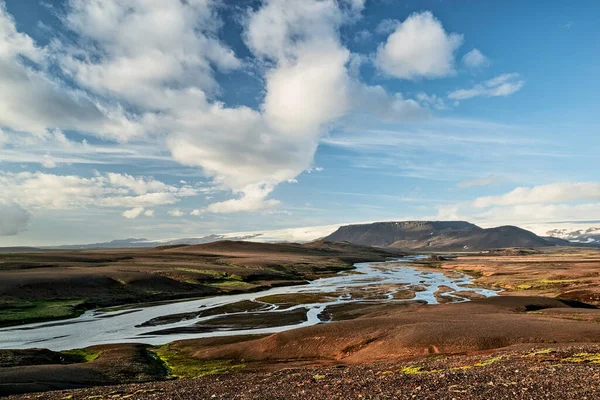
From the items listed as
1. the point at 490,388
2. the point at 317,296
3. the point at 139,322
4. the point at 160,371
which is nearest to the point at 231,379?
the point at 160,371

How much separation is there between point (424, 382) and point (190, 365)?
26.3 m

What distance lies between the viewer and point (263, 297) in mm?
99812

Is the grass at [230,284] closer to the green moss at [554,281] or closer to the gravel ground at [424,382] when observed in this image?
the gravel ground at [424,382]

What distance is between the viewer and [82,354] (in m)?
47.5

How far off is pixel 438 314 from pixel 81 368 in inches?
1840

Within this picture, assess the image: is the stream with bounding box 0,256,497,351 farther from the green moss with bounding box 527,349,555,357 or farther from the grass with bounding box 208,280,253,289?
the green moss with bounding box 527,349,555,357

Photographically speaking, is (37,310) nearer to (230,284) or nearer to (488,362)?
(230,284)

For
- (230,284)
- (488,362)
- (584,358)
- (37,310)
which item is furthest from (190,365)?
(230,284)

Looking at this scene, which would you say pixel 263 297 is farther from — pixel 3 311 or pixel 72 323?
pixel 3 311

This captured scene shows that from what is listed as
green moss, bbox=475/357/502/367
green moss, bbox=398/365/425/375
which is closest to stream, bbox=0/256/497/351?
green moss, bbox=398/365/425/375

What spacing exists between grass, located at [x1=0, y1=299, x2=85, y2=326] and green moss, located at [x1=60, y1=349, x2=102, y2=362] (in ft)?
89.7

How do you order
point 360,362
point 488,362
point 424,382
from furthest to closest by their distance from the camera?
1. point 360,362
2. point 488,362
3. point 424,382

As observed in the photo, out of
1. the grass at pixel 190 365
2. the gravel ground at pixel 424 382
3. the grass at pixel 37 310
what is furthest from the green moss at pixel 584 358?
the grass at pixel 37 310

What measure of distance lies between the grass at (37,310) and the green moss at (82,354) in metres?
27.3
